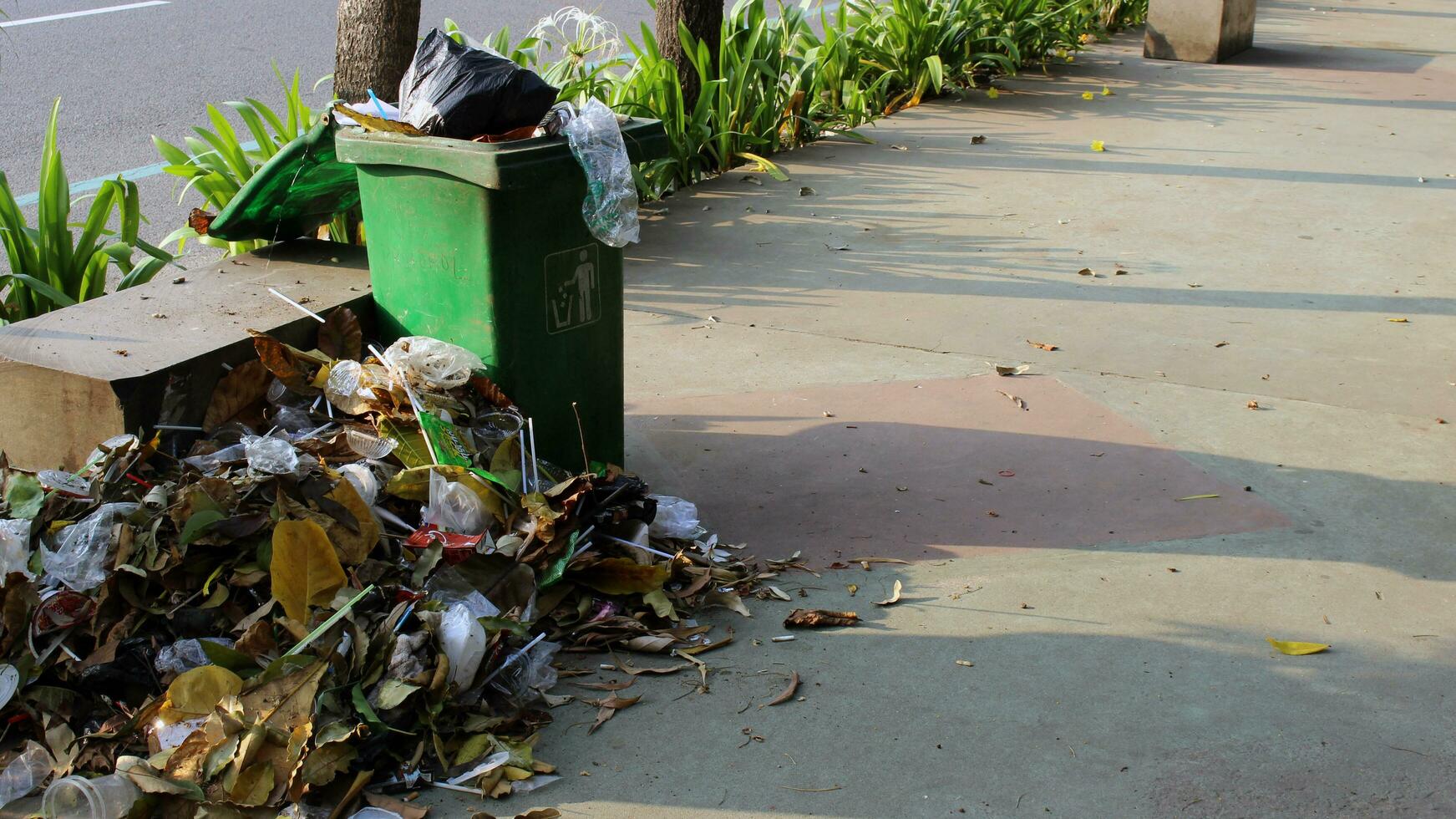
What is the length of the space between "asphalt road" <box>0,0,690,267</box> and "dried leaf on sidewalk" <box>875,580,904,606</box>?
4.02 metres

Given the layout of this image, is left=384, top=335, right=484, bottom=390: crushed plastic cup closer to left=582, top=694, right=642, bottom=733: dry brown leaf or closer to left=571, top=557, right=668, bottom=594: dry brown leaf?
left=571, top=557, right=668, bottom=594: dry brown leaf

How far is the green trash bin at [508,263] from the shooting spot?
134 inches

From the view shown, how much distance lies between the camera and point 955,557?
143 inches

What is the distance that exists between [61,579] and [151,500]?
10.1 inches

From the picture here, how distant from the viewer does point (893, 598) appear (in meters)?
3.43

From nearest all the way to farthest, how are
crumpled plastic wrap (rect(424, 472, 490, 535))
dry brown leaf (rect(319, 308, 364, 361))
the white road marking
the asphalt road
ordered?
crumpled plastic wrap (rect(424, 472, 490, 535)) < dry brown leaf (rect(319, 308, 364, 361)) < the asphalt road < the white road marking

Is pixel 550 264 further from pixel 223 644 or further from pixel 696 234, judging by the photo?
pixel 696 234

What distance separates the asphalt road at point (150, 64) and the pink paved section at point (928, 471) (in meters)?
3.07

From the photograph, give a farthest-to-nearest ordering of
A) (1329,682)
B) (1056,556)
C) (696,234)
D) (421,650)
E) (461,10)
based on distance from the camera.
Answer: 1. (461,10)
2. (696,234)
3. (1056,556)
4. (1329,682)
5. (421,650)

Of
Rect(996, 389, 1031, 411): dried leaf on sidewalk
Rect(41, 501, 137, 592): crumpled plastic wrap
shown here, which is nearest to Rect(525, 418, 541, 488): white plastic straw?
Rect(41, 501, 137, 592): crumpled plastic wrap

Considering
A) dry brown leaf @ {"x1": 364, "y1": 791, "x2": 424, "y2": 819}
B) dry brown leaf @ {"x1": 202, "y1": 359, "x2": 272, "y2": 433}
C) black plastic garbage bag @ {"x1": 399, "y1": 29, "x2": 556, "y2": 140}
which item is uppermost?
black plastic garbage bag @ {"x1": 399, "y1": 29, "x2": 556, "y2": 140}

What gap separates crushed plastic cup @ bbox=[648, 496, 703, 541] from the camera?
3.62m

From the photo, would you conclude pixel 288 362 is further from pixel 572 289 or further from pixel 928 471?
pixel 928 471

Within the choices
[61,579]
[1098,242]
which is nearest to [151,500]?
[61,579]
